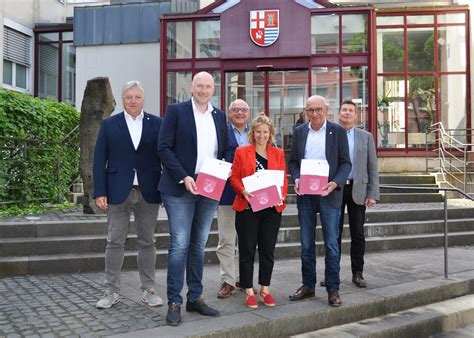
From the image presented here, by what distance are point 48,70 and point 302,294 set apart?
1741cm

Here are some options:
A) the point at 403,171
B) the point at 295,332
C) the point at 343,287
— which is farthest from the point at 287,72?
the point at 295,332

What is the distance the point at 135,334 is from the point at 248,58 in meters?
12.5

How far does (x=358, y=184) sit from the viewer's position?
17.6 feet

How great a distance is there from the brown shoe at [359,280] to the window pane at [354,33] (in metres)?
10.9

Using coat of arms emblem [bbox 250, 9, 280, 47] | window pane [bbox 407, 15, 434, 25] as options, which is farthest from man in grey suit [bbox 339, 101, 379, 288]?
window pane [bbox 407, 15, 434, 25]

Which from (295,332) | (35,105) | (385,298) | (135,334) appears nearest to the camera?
(135,334)

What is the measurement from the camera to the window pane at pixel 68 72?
19562 mm

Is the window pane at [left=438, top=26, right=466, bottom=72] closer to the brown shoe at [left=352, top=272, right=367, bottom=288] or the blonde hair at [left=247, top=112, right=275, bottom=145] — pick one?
the brown shoe at [left=352, top=272, right=367, bottom=288]

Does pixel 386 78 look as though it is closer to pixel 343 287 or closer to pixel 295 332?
pixel 343 287

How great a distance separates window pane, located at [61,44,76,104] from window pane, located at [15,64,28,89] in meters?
1.49

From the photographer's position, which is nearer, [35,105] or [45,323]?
[45,323]

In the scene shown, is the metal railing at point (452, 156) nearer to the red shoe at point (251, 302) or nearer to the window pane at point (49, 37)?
the red shoe at point (251, 302)

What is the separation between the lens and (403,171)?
48.8ft

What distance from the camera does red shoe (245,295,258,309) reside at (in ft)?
14.9
